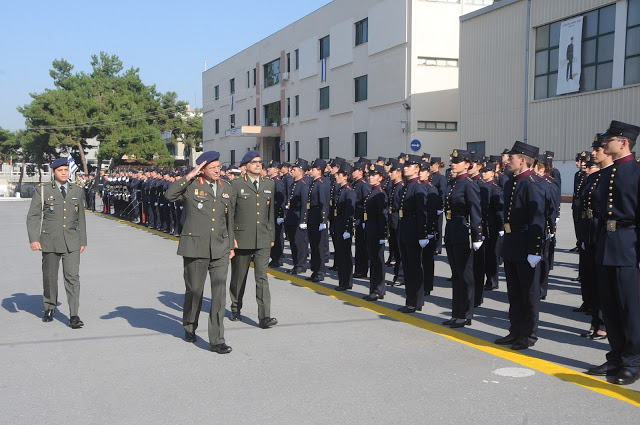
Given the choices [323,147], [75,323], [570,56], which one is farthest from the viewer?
[323,147]

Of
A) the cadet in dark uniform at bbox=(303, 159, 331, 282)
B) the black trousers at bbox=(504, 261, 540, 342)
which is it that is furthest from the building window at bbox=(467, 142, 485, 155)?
the black trousers at bbox=(504, 261, 540, 342)

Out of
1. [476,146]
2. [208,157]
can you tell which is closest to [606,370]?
[208,157]

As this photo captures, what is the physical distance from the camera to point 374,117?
123ft

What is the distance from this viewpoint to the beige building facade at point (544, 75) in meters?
24.4

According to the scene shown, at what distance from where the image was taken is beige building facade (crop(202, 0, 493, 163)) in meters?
33.9

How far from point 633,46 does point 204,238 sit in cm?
2237

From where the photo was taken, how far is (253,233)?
7.60 metres

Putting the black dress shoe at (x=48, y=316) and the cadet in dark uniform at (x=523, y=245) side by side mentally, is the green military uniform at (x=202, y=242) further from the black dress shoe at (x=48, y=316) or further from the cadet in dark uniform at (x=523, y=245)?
the cadet in dark uniform at (x=523, y=245)

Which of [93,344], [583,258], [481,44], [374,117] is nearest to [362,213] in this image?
[583,258]

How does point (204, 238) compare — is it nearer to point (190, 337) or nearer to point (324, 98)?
point (190, 337)

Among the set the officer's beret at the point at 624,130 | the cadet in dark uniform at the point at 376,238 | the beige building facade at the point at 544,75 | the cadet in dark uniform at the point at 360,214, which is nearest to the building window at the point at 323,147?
the beige building facade at the point at 544,75

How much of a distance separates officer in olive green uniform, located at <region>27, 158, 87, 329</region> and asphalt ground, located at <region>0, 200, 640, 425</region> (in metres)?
0.50

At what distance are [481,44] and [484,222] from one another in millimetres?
23823

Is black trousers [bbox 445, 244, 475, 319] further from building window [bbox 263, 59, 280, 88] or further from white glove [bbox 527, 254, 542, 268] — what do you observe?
building window [bbox 263, 59, 280, 88]
